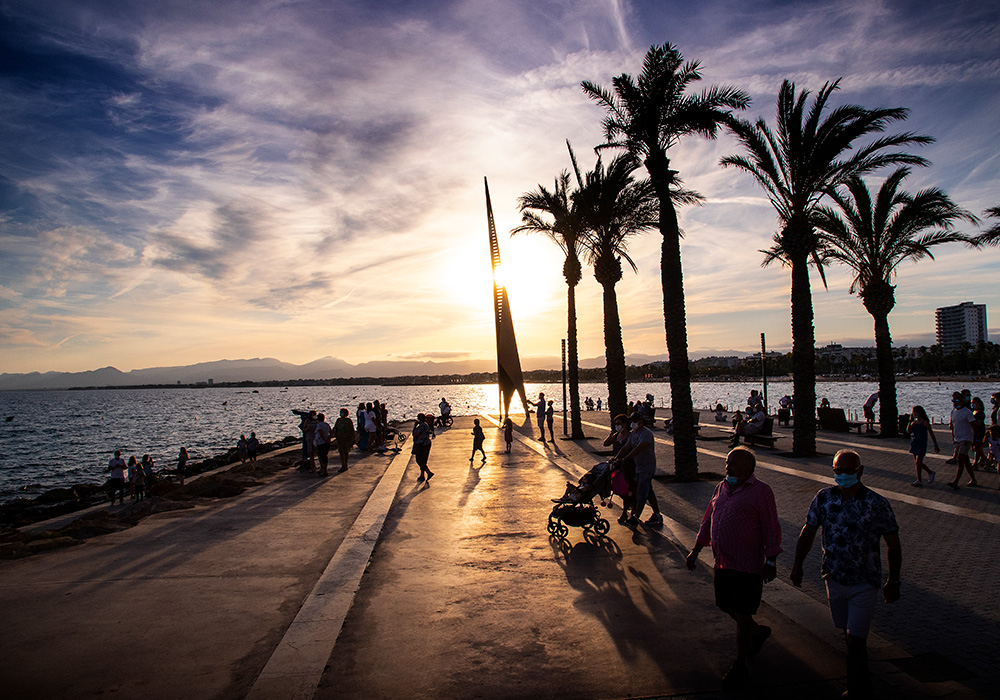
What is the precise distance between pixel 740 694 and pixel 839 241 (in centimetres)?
2068

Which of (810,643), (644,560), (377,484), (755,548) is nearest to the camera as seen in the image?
(755,548)

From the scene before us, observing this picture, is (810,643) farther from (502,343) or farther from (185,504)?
(502,343)

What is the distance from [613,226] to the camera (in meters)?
20.0

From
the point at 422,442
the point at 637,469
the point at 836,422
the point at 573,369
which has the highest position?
the point at 573,369

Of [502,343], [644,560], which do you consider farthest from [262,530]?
[502,343]

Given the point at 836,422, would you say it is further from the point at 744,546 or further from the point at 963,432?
the point at 744,546

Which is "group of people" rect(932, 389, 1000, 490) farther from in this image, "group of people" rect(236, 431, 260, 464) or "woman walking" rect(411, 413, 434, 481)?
"group of people" rect(236, 431, 260, 464)

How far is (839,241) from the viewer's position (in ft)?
67.3

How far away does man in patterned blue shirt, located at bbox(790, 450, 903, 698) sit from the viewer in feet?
12.4

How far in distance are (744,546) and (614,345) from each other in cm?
1568

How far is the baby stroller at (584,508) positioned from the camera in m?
7.96

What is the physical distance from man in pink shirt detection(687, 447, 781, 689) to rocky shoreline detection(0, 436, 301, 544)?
403 inches

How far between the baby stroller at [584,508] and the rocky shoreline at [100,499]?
775 cm

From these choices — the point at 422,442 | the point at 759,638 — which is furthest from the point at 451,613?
the point at 422,442
